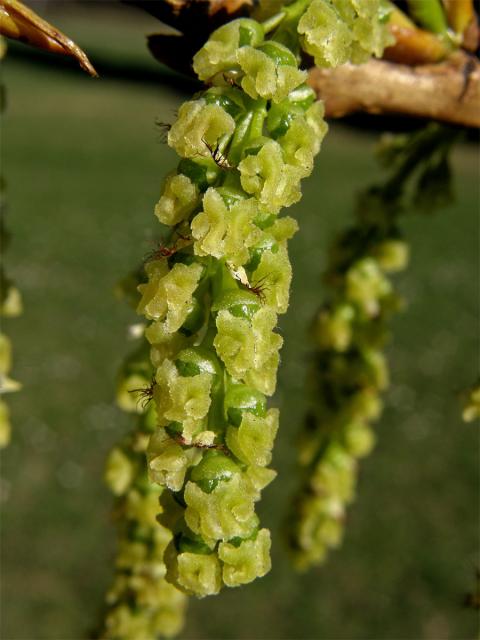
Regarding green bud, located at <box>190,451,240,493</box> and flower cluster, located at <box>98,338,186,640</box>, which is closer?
green bud, located at <box>190,451,240,493</box>

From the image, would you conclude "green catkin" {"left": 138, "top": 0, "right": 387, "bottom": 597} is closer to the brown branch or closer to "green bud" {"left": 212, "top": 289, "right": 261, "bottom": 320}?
"green bud" {"left": 212, "top": 289, "right": 261, "bottom": 320}

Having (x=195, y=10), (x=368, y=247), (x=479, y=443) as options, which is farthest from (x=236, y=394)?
(x=479, y=443)

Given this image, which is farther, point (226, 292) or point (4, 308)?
point (4, 308)

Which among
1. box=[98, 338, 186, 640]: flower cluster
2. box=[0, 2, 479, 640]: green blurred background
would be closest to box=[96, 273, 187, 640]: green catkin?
box=[98, 338, 186, 640]: flower cluster

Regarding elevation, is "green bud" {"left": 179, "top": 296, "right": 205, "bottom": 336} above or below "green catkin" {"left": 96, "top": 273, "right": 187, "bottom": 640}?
above

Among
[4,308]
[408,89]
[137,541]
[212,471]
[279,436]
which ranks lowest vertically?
[279,436]

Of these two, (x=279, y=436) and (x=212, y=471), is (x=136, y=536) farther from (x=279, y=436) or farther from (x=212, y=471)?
(x=279, y=436)

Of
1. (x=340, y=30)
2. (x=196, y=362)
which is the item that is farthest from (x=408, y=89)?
(x=196, y=362)
